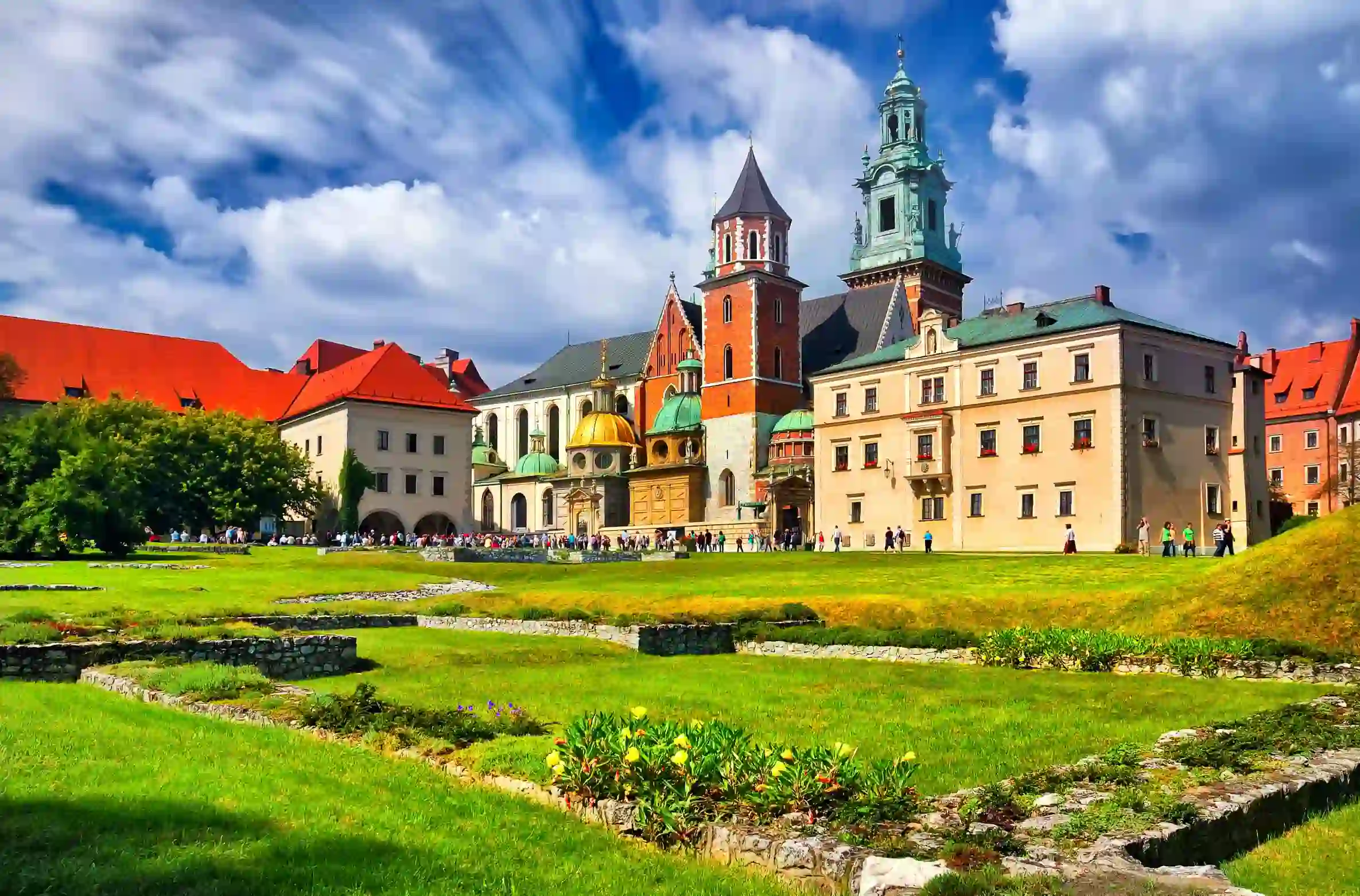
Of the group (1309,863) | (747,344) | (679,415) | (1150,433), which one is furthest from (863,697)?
(679,415)

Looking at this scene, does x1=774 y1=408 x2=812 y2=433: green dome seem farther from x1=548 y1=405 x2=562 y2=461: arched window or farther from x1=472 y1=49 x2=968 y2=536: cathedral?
x1=548 y1=405 x2=562 y2=461: arched window

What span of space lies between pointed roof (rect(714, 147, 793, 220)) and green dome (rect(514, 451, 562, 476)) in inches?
1074

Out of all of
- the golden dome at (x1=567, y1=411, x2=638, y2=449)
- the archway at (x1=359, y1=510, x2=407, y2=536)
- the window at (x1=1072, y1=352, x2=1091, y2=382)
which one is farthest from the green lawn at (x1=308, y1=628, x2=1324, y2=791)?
the golden dome at (x1=567, y1=411, x2=638, y2=449)

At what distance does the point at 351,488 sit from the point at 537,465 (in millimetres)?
23631

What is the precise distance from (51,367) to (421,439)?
29.3m

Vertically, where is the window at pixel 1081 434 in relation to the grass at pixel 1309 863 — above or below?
above

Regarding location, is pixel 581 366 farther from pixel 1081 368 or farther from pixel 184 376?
pixel 1081 368

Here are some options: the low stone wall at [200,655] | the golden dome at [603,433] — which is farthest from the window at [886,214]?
the low stone wall at [200,655]

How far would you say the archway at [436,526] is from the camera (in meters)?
88.9

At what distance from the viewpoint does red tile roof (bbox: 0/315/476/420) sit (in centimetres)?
8631

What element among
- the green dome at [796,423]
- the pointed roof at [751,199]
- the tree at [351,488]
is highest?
the pointed roof at [751,199]

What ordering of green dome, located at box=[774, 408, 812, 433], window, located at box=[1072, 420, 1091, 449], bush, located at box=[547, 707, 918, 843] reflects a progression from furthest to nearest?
green dome, located at box=[774, 408, 812, 433], window, located at box=[1072, 420, 1091, 449], bush, located at box=[547, 707, 918, 843]

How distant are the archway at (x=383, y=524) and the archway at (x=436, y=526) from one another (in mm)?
1743

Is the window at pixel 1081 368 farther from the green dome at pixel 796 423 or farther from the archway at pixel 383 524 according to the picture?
the archway at pixel 383 524
